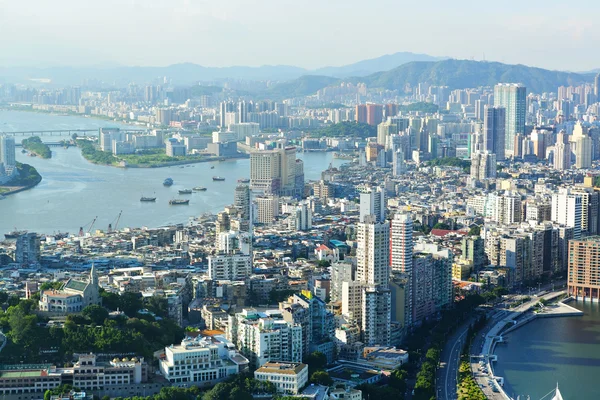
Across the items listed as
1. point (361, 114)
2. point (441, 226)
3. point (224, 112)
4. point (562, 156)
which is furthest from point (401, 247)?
point (224, 112)

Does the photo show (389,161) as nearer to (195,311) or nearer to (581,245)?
(581,245)

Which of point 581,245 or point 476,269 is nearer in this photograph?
point 581,245

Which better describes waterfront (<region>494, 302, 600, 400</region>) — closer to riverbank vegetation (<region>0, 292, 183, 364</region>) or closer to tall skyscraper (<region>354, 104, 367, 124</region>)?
riverbank vegetation (<region>0, 292, 183, 364</region>)

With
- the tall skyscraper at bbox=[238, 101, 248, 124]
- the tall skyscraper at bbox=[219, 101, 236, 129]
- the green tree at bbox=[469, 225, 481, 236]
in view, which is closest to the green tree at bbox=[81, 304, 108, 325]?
the green tree at bbox=[469, 225, 481, 236]

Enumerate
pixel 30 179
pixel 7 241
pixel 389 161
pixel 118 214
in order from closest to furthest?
pixel 7 241 < pixel 118 214 < pixel 30 179 < pixel 389 161

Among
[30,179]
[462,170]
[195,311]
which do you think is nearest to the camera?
[195,311]

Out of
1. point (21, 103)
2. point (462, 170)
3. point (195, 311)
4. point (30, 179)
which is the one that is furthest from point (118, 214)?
point (21, 103)
